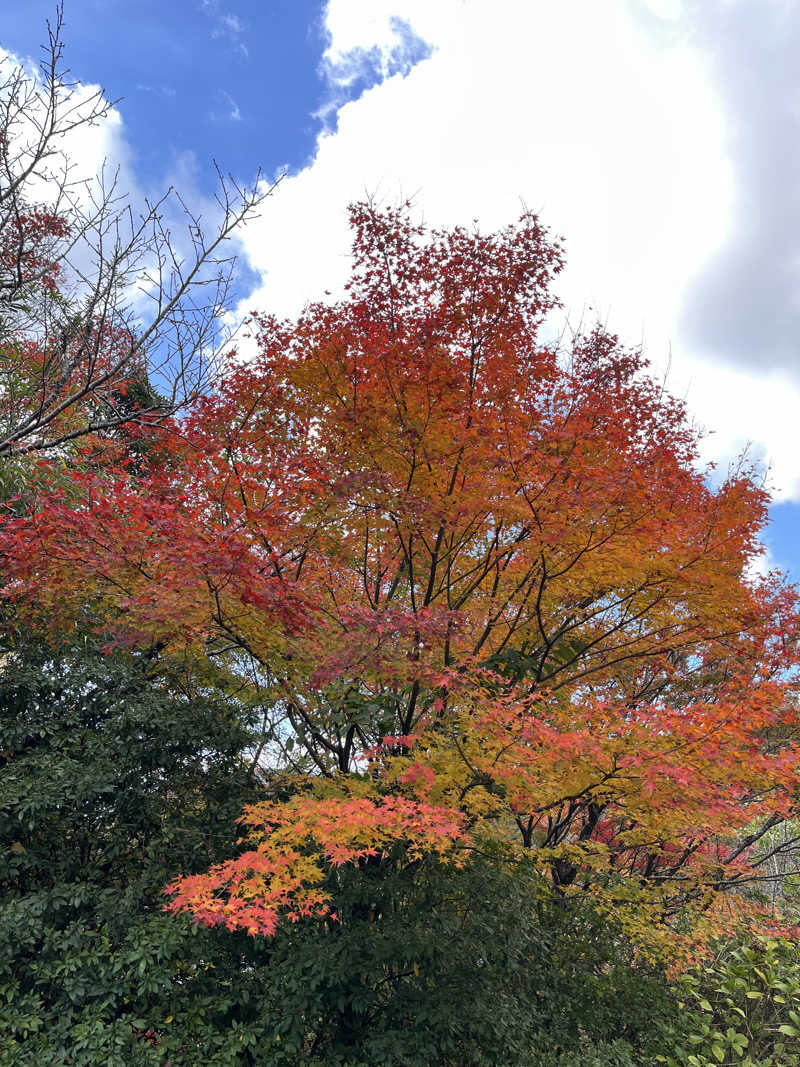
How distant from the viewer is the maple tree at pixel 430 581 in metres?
5.46

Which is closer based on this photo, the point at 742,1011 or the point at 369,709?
the point at 369,709

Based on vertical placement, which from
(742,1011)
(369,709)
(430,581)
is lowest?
(742,1011)

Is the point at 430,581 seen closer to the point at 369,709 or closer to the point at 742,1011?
the point at 369,709

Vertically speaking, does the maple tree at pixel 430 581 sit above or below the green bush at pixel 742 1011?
above

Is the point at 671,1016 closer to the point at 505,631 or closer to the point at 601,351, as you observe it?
the point at 505,631

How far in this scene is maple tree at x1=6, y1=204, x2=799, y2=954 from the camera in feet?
17.9

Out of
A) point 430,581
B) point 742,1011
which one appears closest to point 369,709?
point 430,581

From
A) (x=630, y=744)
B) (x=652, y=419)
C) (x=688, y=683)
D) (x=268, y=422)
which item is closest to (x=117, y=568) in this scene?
(x=268, y=422)

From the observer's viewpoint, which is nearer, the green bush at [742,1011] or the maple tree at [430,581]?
the maple tree at [430,581]

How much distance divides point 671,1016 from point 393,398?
24.9 ft

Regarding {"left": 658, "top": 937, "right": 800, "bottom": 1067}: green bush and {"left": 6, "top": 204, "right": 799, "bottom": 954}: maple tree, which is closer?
{"left": 6, "top": 204, "right": 799, "bottom": 954}: maple tree

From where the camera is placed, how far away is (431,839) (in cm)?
518

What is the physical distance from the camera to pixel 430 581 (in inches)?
283

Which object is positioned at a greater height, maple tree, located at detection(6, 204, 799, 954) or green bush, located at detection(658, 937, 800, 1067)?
maple tree, located at detection(6, 204, 799, 954)
